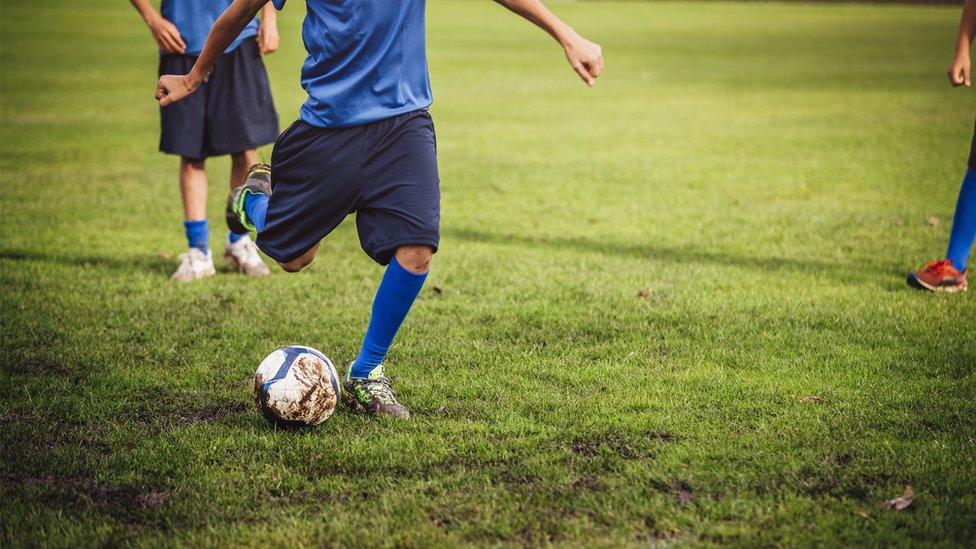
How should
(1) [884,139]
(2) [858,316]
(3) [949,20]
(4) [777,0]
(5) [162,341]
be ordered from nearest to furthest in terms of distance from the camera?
1. (5) [162,341]
2. (2) [858,316]
3. (1) [884,139]
4. (3) [949,20]
5. (4) [777,0]

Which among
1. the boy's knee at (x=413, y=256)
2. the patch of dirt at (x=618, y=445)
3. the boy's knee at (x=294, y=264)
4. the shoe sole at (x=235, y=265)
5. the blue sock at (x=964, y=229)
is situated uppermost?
the boy's knee at (x=413, y=256)

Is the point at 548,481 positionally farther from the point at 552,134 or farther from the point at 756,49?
the point at 756,49

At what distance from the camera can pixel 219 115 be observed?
6.64 m

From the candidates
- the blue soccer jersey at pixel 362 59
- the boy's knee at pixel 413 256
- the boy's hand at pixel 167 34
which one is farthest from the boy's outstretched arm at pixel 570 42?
the boy's hand at pixel 167 34

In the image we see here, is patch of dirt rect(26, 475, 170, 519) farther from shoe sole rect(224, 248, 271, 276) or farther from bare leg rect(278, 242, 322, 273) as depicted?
shoe sole rect(224, 248, 271, 276)

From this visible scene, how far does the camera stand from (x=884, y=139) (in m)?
12.5

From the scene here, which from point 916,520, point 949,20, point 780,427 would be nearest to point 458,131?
point 780,427

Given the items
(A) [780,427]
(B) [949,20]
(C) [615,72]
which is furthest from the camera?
(B) [949,20]

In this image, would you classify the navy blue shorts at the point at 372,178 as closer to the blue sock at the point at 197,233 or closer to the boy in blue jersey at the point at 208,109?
the boy in blue jersey at the point at 208,109

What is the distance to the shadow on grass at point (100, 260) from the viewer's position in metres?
7.02

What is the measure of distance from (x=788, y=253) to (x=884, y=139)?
19.9 feet

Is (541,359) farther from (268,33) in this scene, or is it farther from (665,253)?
(268,33)

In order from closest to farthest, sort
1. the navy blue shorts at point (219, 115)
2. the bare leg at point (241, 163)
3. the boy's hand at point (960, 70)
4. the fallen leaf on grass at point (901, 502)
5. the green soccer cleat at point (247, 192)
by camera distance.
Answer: the fallen leaf on grass at point (901, 502), the green soccer cleat at point (247, 192), the boy's hand at point (960, 70), the navy blue shorts at point (219, 115), the bare leg at point (241, 163)

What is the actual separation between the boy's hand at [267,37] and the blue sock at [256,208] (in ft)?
7.04
